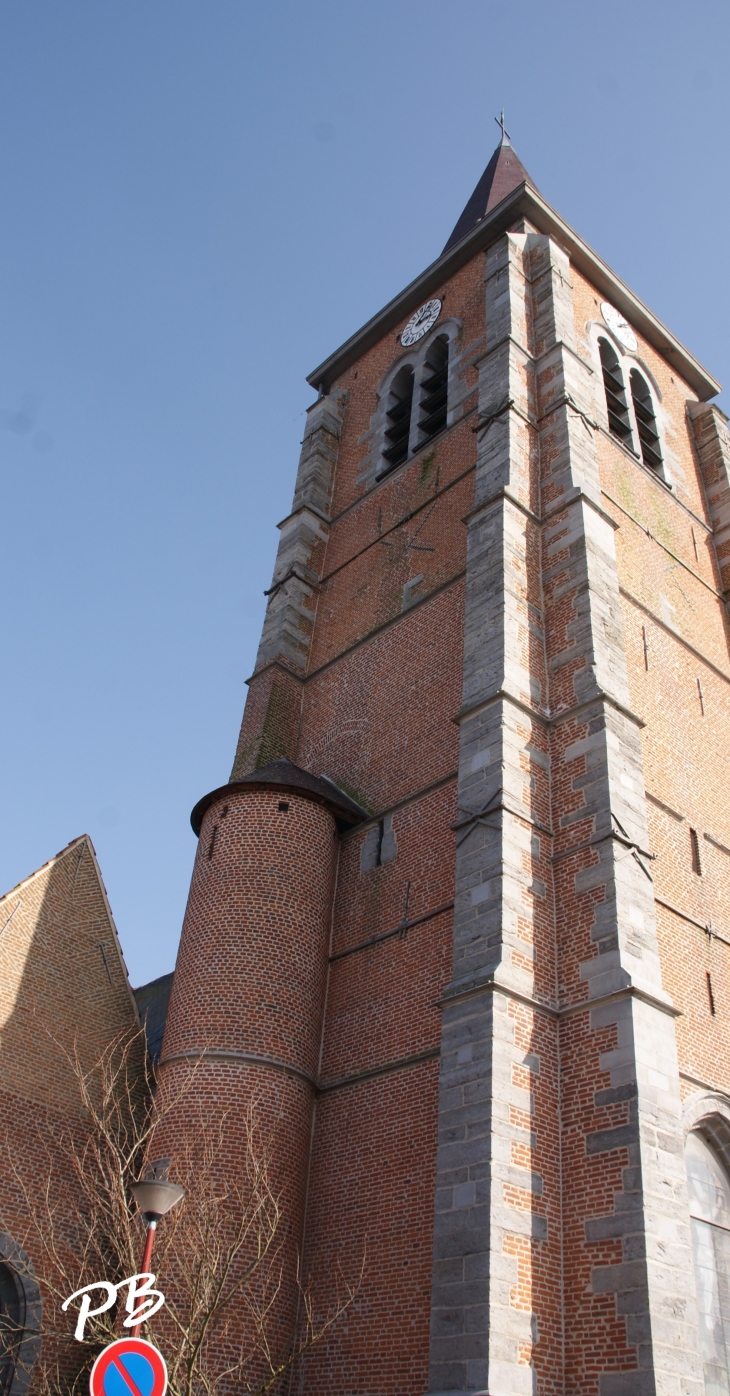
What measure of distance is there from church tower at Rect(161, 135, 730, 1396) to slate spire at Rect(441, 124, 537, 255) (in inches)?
233

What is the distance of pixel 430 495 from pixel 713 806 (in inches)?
266

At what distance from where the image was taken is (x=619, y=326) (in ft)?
74.2

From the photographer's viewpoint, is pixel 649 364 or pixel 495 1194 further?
pixel 649 364

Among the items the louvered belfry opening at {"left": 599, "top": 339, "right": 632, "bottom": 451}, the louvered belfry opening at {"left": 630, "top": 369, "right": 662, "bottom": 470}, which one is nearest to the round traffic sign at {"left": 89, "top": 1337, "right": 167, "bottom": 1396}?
the louvered belfry opening at {"left": 599, "top": 339, "right": 632, "bottom": 451}

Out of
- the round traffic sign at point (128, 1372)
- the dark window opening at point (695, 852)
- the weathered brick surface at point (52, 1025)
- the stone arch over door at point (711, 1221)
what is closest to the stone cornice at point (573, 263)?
the dark window opening at point (695, 852)

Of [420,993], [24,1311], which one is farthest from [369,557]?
[24,1311]

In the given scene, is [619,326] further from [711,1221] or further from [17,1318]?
[17,1318]

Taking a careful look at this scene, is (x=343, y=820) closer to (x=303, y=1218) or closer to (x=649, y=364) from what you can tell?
(x=303, y=1218)

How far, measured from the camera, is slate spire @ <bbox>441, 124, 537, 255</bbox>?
1009 inches

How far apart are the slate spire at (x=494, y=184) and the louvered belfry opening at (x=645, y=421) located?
201 inches

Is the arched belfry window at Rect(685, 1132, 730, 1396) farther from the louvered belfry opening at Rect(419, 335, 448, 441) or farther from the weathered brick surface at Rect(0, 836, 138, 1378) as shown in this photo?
the louvered belfry opening at Rect(419, 335, 448, 441)

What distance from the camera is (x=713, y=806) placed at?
590 inches

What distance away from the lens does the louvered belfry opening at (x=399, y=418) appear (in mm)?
21281

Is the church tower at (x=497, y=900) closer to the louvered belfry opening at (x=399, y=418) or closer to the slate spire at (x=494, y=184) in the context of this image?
the louvered belfry opening at (x=399, y=418)
